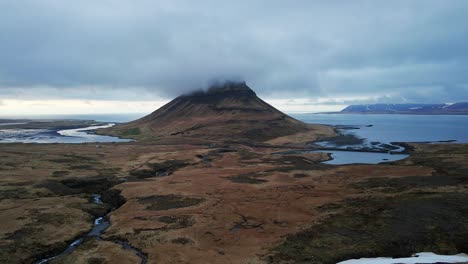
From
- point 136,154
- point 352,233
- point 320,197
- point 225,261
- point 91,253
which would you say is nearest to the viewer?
point 225,261

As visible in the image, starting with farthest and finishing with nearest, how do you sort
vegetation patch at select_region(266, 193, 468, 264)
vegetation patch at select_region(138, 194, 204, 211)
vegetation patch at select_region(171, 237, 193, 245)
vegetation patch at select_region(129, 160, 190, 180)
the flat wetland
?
vegetation patch at select_region(129, 160, 190, 180), vegetation patch at select_region(138, 194, 204, 211), vegetation patch at select_region(171, 237, 193, 245), the flat wetland, vegetation patch at select_region(266, 193, 468, 264)

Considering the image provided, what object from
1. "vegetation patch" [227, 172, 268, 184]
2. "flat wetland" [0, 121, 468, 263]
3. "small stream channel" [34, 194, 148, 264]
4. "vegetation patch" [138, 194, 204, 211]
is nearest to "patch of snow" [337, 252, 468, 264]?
"flat wetland" [0, 121, 468, 263]

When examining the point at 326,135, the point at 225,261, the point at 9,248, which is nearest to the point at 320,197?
the point at 225,261

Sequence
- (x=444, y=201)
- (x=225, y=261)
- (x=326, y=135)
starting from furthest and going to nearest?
(x=326, y=135), (x=444, y=201), (x=225, y=261)

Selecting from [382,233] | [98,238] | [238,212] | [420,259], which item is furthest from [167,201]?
[420,259]

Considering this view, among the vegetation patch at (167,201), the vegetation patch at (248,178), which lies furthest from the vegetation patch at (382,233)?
the vegetation patch at (248,178)

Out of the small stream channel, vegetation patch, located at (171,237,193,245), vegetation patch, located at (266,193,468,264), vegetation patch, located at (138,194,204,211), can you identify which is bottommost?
the small stream channel

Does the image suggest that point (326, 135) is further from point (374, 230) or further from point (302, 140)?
point (374, 230)

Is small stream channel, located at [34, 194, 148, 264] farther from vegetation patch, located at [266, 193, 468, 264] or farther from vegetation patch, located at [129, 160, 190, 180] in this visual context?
vegetation patch, located at [129, 160, 190, 180]

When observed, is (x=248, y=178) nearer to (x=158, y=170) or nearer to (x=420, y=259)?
(x=158, y=170)
